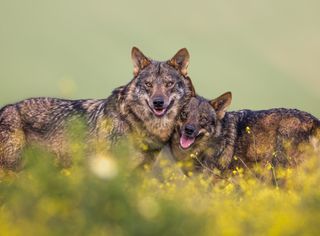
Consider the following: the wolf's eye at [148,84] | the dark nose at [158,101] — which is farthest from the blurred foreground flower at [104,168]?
the wolf's eye at [148,84]

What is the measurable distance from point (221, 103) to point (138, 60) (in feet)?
5.27

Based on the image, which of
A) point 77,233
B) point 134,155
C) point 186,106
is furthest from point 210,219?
point 186,106

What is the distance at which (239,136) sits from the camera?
11.1 metres

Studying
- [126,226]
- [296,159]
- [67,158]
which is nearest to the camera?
[126,226]

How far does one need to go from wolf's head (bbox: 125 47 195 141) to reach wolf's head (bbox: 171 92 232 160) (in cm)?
22

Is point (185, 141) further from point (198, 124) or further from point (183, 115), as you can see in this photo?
point (183, 115)

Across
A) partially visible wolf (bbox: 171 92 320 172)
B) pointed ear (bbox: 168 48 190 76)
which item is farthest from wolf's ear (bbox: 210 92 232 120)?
pointed ear (bbox: 168 48 190 76)

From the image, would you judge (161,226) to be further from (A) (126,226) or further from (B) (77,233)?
(B) (77,233)

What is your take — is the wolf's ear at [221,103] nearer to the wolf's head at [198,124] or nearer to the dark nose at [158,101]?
the wolf's head at [198,124]

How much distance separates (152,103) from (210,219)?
19.0ft

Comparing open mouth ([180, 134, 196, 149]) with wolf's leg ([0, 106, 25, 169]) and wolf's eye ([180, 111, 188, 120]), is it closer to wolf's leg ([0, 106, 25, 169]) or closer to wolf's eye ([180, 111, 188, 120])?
wolf's eye ([180, 111, 188, 120])

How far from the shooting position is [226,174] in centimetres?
1077

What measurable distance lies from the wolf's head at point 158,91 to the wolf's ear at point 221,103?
2.32ft

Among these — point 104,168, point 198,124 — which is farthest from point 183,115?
point 104,168
